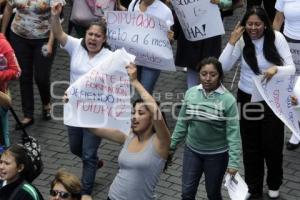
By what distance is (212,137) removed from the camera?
6.52 meters

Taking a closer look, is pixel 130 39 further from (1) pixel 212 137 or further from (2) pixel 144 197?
(2) pixel 144 197

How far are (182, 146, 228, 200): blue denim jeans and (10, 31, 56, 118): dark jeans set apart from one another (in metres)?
2.68

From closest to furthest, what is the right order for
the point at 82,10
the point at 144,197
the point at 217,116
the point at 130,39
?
the point at 144,197, the point at 217,116, the point at 130,39, the point at 82,10

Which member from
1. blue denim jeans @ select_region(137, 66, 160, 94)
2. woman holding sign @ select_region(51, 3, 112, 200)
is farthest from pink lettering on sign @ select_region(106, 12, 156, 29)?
woman holding sign @ select_region(51, 3, 112, 200)

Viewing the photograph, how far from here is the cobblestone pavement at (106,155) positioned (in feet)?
24.8

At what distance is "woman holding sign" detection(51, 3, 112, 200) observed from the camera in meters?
7.02

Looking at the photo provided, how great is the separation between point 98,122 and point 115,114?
167 mm

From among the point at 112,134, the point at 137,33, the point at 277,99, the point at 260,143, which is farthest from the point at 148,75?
the point at 112,134

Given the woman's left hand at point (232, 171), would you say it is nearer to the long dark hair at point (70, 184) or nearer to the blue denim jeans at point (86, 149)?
the blue denim jeans at point (86, 149)

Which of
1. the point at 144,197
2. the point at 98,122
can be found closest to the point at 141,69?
the point at 98,122

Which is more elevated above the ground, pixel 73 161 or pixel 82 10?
pixel 82 10

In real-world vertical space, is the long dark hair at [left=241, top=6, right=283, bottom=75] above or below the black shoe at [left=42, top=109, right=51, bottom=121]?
above

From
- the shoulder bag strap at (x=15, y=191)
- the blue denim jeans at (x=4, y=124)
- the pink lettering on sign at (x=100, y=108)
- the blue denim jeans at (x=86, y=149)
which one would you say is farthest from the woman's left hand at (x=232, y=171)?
the blue denim jeans at (x=4, y=124)

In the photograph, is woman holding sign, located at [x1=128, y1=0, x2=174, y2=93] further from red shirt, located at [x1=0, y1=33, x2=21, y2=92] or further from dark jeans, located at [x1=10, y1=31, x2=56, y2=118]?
red shirt, located at [x1=0, y1=33, x2=21, y2=92]
